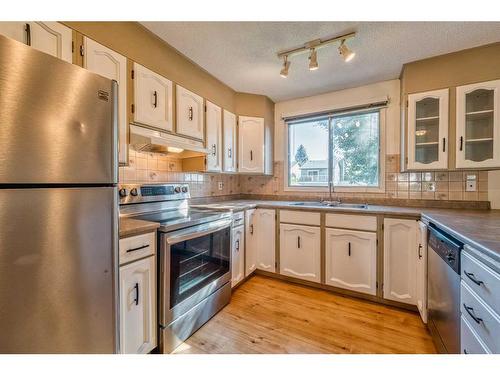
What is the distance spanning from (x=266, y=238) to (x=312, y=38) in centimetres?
202

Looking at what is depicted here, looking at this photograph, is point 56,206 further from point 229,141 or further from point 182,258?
point 229,141

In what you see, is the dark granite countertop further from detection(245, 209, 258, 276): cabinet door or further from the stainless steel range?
detection(245, 209, 258, 276): cabinet door

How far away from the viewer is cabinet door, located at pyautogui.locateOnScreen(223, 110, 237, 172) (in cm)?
260

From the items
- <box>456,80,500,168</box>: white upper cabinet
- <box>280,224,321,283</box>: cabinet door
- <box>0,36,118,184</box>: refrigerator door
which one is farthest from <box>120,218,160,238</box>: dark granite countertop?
<box>456,80,500,168</box>: white upper cabinet

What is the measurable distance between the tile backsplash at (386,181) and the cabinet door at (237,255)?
2.28 feet

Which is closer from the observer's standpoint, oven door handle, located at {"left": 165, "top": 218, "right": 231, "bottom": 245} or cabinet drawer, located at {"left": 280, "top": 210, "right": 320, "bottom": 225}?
oven door handle, located at {"left": 165, "top": 218, "right": 231, "bottom": 245}

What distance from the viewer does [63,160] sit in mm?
749

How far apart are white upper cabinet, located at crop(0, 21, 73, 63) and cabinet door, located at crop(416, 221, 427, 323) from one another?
270 centimetres

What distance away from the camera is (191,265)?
1.63 meters

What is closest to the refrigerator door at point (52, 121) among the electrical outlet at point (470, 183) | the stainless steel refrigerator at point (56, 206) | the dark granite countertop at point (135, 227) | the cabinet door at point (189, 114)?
the stainless steel refrigerator at point (56, 206)

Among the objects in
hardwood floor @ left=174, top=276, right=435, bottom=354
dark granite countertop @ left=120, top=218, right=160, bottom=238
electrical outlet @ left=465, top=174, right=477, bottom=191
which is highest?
electrical outlet @ left=465, top=174, right=477, bottom=191
